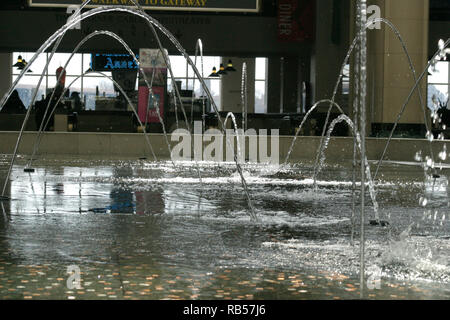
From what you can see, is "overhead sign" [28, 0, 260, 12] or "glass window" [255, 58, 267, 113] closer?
"overhead sign" [28, 0, 260, 12]

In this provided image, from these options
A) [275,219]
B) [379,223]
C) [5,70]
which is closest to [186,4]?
[5,70]

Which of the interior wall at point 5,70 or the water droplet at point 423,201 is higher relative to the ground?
the interior wall at point 5,70

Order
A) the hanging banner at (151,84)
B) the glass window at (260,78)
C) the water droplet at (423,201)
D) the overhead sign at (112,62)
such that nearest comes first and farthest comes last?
the water droplet at (423,201)
the hanging banner at (151,84)
the overhead sign at (112,62)
the glass window at (260,78)

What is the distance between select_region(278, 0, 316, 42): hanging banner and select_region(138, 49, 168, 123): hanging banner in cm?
1006

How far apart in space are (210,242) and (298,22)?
26.6 metres

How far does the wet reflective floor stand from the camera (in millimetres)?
4570

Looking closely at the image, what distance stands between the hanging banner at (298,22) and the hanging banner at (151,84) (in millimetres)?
10055

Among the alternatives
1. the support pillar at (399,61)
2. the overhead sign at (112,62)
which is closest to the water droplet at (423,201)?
the support pillar at (399,61)

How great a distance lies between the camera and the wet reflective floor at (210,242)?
457 cm

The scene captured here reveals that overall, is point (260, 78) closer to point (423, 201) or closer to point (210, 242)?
point (423, 201)

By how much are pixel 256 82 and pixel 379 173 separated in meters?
29.7

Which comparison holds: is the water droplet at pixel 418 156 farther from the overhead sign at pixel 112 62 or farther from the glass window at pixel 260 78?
the glass window at pixel 260 78

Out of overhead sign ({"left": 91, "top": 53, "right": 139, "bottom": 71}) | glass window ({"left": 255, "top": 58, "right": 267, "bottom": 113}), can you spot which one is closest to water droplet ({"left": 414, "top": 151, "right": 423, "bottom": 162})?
overhead sign ({"left": 91, "top": 53, "right": 139, "bottom": 71})

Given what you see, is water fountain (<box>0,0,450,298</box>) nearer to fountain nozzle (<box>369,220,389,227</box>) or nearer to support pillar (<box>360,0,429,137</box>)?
fountain nozzle (<box>369,220,389,227</box>)
